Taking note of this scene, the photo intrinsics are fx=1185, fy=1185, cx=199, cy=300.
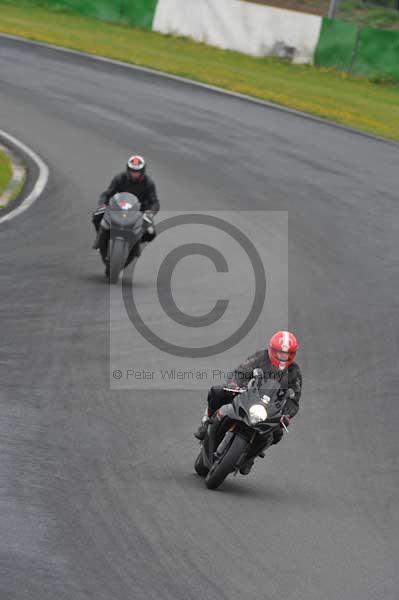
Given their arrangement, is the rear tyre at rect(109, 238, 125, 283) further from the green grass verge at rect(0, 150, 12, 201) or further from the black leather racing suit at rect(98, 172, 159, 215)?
the green grass verge at rect(0, 150, 12, 201)

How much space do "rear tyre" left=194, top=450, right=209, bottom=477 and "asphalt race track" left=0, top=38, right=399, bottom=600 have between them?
0.09 metres

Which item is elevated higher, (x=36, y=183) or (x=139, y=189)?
(x=139, y=189)

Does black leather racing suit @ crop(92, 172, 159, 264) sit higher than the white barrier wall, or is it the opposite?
black leather racing suit @ crop(92, 172, 159, 264)

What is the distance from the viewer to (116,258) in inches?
675

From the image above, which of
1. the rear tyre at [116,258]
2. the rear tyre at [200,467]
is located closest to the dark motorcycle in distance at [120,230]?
Result: the rear tyre at [116,258]

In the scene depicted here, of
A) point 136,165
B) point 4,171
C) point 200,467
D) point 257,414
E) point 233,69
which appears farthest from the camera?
point 233,69

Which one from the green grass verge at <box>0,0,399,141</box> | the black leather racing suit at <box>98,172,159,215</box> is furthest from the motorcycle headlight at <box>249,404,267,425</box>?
the green grass verge at <box>0,0,399,141</box>

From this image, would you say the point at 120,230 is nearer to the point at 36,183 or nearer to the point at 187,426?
the point at 187,426

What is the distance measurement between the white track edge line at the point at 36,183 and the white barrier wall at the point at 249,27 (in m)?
16.0

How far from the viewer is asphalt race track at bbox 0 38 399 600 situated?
27.2 ft

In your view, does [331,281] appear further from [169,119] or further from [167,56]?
[167,56]

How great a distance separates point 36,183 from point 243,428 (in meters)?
14.2

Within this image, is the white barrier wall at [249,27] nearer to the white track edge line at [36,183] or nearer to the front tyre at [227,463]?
the white track edge line at [36,183]

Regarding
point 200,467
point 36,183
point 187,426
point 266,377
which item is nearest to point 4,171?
point 36,183
